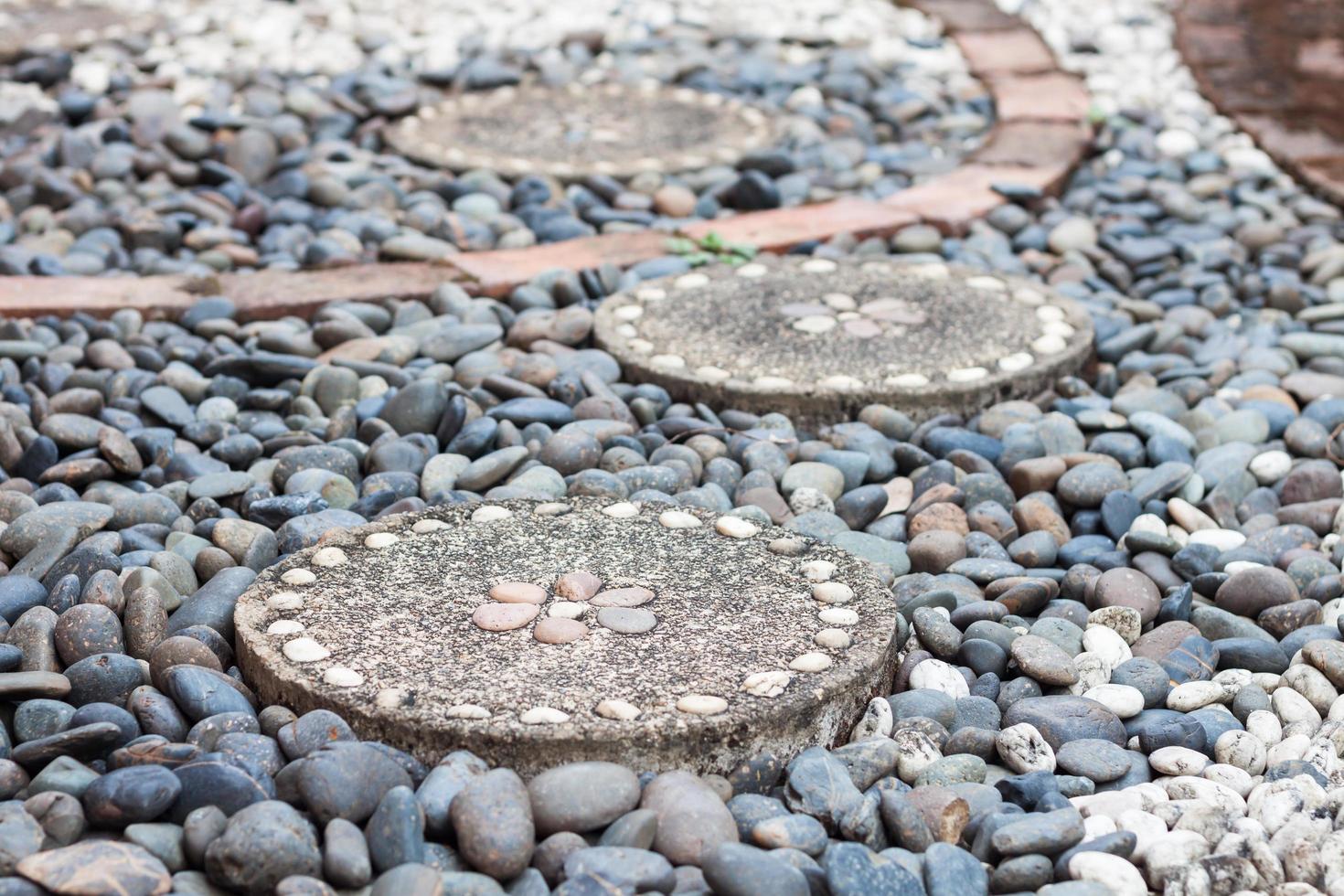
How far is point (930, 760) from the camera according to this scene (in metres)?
1.76

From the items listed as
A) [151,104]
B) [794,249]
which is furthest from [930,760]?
[151,104]

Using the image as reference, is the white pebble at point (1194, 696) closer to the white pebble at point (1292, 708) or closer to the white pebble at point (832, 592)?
the white pebble at point (1292, 708)

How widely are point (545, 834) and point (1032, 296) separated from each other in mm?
1860

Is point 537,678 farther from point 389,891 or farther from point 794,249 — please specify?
point 794,249

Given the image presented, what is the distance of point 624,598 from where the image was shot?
1960 millimetres

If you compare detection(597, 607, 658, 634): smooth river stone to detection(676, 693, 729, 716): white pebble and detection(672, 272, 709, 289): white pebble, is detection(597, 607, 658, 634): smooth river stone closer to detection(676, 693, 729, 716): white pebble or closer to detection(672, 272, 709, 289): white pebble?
detection(676, 693, 729, 716): white pebble

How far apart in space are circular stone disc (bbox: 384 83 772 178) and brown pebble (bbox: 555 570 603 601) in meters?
2.01

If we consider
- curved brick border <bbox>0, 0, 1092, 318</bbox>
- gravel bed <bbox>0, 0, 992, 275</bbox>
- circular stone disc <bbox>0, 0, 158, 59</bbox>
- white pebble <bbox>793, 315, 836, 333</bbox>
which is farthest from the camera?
circular stone disc <bbox>0, 0, 158, 59</bbox>

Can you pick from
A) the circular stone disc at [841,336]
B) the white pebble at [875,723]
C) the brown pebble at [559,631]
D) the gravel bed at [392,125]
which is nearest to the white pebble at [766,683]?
the white pebble at [875,723]

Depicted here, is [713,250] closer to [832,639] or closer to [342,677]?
[832,639]

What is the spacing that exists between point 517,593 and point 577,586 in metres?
0.07

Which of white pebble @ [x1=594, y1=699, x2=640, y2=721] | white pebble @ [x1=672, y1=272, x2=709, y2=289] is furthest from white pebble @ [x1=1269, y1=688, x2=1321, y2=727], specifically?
white pebble @ [x1=672, y1=272, x2=709, y2=289]

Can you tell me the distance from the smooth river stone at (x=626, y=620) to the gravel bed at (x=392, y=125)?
1.53m

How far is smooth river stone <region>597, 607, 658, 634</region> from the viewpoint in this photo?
1.89 m
